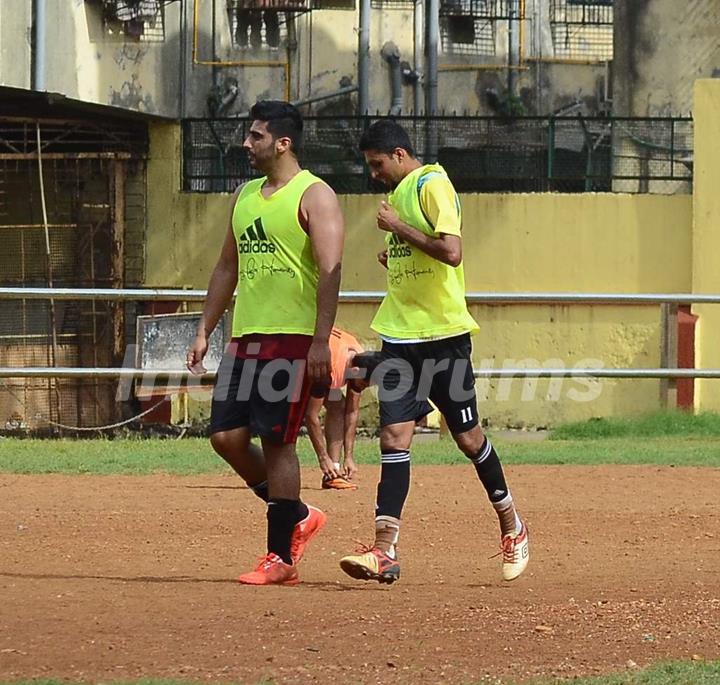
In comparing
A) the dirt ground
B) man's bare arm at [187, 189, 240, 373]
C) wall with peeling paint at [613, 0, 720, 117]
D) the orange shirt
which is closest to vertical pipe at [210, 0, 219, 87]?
wall with peeling paint at [613, 0, 720, 117]

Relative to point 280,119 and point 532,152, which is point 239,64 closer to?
point 532,152

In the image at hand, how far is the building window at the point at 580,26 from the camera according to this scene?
29.7 meters

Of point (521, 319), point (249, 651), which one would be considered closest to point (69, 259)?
point (521, 319)

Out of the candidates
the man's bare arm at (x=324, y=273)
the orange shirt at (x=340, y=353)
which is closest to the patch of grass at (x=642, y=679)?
the man's bare arm at (x=324, y=273)

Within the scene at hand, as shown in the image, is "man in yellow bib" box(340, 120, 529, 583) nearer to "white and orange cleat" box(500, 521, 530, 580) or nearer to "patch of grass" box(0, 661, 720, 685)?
"white and orange cleat" box(500, 521, 530, 580)

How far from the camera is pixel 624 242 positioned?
70.0 feet

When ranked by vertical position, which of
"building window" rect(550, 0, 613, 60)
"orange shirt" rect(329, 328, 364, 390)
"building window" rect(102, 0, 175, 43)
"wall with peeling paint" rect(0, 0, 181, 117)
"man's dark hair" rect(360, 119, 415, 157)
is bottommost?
"orange shirt" rect(329, 328, 364, 390)

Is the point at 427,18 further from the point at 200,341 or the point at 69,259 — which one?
the point at 200,341

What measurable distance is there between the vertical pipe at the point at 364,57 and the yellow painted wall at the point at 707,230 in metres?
6.87

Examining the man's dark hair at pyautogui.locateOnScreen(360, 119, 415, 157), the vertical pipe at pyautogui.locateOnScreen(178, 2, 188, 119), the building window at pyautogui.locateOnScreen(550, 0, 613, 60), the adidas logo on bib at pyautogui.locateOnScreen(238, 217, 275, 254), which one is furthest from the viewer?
the building window at pyautogui.locateOnScreen(550, 0, 613, 60)

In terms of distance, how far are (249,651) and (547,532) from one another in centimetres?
365

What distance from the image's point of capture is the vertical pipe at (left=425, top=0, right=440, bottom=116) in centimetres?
2516

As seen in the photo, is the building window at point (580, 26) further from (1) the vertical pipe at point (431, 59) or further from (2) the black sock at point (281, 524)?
(2) the black sock at point (281, 524)

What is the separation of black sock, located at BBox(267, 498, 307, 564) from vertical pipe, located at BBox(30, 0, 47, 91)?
13990mm
